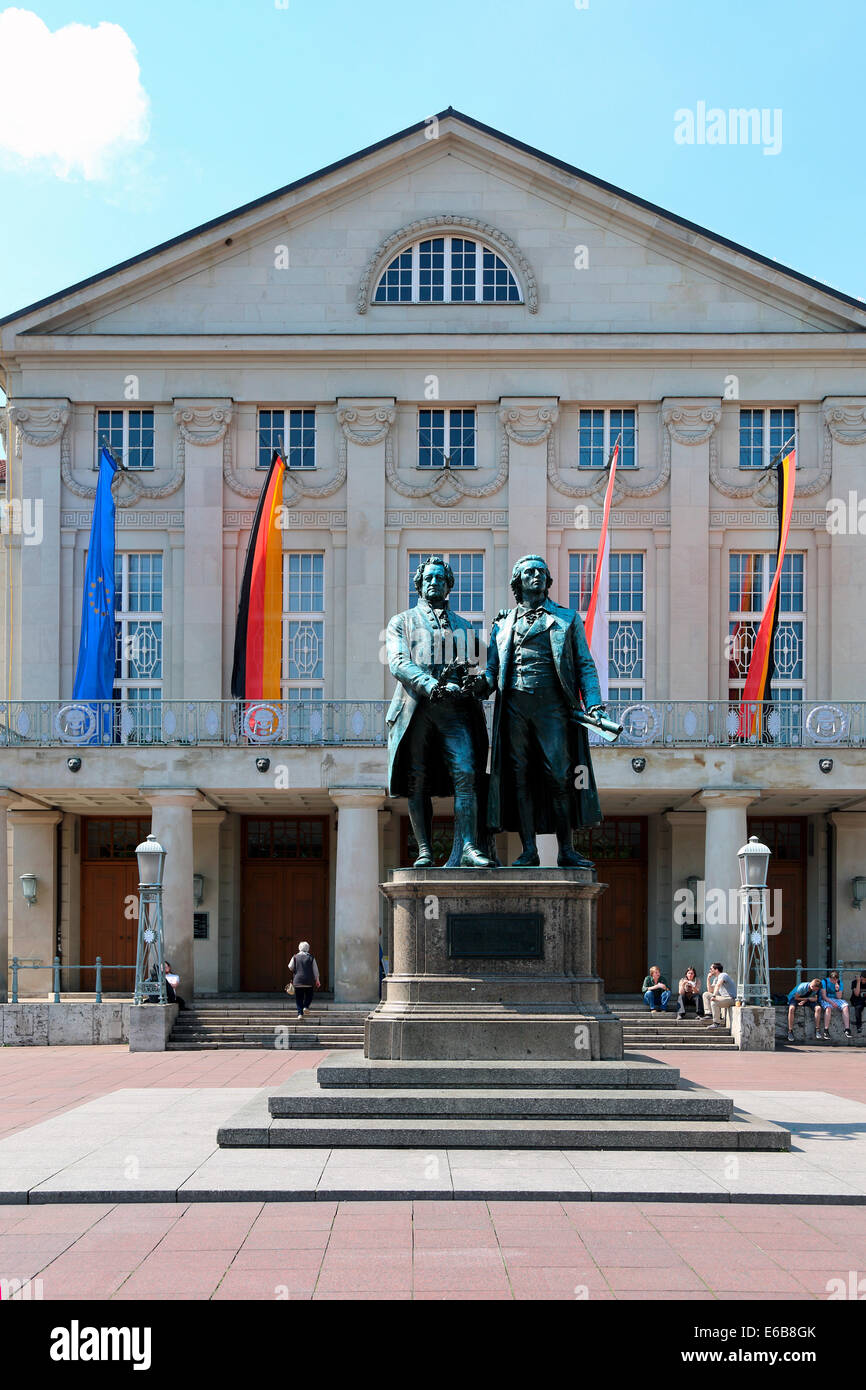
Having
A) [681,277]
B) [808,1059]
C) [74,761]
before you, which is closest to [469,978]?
[808,1059]

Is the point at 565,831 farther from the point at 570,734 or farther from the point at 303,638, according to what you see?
the point at 303,638

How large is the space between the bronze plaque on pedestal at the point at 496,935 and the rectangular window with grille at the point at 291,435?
25.0m

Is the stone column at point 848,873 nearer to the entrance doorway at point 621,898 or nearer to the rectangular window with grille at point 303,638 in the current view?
the entrance doorway at point 621,898

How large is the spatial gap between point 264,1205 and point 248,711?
2269cm

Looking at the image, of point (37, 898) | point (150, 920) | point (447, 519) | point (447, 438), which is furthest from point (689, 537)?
point (37, 898)

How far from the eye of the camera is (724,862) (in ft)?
98.3

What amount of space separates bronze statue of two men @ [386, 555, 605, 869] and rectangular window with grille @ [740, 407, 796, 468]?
23.9 meters

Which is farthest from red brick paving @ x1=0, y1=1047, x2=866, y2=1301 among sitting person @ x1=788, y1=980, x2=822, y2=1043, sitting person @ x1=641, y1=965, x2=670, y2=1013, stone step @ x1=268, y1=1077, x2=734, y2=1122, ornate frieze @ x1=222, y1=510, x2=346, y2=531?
ornate frieze @ x1=222, y1=510, x2=346, y2=531

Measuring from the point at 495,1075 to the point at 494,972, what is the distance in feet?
3.08

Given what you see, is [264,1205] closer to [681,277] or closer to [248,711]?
[248,711]

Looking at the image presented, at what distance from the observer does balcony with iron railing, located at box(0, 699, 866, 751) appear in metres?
31.0

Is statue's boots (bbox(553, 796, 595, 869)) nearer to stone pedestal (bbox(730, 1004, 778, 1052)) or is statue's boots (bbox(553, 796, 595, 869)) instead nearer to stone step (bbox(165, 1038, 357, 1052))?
stone step (bbox(165, 1038, 357, 1052))

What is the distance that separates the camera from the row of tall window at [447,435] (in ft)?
117

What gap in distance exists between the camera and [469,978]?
11.8 m
